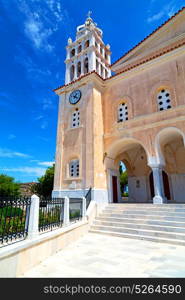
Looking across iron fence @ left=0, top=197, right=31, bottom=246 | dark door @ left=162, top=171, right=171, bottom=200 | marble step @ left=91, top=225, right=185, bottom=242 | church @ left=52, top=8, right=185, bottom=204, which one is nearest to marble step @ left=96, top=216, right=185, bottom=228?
marble step @ left=91, top=225, right=185, bottom=242

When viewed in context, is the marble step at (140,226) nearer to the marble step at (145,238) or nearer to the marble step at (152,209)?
the marble step at (145,238)

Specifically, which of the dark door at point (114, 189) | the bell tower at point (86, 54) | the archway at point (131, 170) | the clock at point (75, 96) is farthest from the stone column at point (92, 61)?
the dark door at point (114, 189)

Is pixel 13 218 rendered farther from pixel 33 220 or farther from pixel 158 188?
pixel 158 188

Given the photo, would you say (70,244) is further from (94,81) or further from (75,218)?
(94,81)

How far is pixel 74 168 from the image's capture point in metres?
A: 12.4

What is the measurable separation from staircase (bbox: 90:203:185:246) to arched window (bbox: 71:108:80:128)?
724 cm

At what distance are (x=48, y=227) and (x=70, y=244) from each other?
1.23 metres

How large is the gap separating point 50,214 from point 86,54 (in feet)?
50.4

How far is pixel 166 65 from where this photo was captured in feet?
37.2

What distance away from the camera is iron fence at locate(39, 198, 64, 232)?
563 cm

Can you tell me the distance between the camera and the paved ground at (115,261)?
3732 millimetres

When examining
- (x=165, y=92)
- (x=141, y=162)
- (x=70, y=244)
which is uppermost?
(x=165, y=92)

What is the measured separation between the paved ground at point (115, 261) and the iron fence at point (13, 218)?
941mm

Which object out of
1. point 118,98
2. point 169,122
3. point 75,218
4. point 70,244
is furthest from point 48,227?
point 118,98
